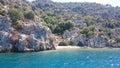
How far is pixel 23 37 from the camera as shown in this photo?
115 metres

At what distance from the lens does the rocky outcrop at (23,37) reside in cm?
11081

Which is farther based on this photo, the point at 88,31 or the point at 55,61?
the point at 88,31

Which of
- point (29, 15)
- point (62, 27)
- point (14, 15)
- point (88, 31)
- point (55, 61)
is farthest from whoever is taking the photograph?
point (62, 27)

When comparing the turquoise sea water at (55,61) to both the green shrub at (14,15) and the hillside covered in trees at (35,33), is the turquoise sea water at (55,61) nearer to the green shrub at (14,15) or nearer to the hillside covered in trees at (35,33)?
the hillside covered in trees at (35,33)

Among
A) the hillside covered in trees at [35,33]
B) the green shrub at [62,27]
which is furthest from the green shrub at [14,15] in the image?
the green shrub at [62,27]

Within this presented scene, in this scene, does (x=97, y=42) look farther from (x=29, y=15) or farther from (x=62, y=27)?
(x=29, y=15)

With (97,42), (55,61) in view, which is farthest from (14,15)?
(97,42)

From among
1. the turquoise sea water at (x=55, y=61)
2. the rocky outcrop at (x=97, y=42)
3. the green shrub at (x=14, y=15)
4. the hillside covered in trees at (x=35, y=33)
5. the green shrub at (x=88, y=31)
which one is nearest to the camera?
the turquoise sea water at (x=55, y=61)

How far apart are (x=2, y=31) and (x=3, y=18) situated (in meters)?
5.31

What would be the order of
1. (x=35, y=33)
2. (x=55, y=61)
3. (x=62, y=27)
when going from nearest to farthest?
(x=55, y=61)
(x=35, y=33)
(x=62, y=27)

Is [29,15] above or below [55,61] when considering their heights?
above

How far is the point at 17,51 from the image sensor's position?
11256 centimetres

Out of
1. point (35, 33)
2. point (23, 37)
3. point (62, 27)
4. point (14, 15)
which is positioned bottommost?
point (62, 27)

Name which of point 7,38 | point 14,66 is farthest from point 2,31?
point 14,66
